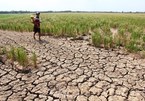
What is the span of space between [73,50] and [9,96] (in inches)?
157

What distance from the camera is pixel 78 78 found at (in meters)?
5.31

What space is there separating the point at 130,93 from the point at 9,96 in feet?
8.80

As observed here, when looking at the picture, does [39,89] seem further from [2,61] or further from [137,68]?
[137,68]

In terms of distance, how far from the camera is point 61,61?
670cm

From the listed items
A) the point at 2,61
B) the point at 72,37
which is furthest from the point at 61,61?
the point at 72,37

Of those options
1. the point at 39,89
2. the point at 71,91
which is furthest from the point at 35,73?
the point at 71,91

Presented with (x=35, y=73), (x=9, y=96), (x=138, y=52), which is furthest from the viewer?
(x=138, y=52)

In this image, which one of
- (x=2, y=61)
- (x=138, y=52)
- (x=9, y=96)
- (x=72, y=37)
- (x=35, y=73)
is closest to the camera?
(x=9, y=96)

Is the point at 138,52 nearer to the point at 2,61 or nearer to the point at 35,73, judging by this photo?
the point at 35,73

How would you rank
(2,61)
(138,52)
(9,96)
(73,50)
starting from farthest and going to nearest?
(73,50) → (138,52) → (2,61) → (9,96)

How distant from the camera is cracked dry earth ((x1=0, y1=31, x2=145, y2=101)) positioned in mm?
4465

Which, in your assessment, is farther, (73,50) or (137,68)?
(73,50)

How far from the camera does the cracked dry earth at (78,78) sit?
4465mm

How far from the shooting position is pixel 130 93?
14.9 feet
